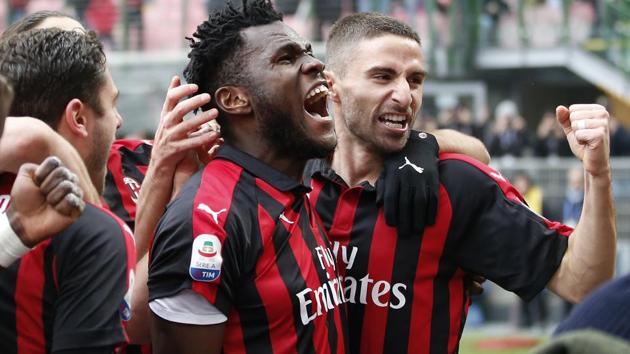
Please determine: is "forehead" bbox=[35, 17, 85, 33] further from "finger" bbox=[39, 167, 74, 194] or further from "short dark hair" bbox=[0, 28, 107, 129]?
"finger" bbox=[39, 167, 74, 194]

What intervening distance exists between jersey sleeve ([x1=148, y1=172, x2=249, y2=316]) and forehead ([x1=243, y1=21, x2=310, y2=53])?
21.9 inches

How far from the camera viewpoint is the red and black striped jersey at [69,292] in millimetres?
2877

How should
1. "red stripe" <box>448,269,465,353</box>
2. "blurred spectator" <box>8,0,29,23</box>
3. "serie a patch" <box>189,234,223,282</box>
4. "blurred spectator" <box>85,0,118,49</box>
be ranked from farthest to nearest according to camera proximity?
"blurred spectator" <box>8,0,29,23</box>
"blurred spectator" <box>85,0,118,49</box>
"red stripe" <box>448,269,465,353</box>
"serie a patch" <box>189,234,223,282</box>

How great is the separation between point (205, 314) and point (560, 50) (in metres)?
16.5

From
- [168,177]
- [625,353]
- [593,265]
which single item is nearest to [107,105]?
[168,177]

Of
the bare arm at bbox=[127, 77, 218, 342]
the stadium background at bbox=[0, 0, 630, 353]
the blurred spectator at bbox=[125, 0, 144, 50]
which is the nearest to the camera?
the bare arm at bbox=[127, 77, 218, 342]

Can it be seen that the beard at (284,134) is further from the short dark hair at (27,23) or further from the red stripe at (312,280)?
the short dark hair at (27,23)

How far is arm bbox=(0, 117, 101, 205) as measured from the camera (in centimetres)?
293

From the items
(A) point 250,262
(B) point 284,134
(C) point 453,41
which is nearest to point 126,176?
(B) point 284,134

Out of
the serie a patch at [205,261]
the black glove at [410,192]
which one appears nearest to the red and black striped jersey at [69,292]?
the serie a patch at [205,261]

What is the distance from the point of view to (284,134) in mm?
3258

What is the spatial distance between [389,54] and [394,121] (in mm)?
241

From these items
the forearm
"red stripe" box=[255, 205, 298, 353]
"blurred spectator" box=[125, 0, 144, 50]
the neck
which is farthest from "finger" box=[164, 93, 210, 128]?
"blurred spectator" box=[125, 0, 144, 50]

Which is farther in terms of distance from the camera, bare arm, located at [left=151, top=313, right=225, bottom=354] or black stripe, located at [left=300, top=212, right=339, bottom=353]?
black stripe, located at [left=300, top=212, right=339, bottom=353]
